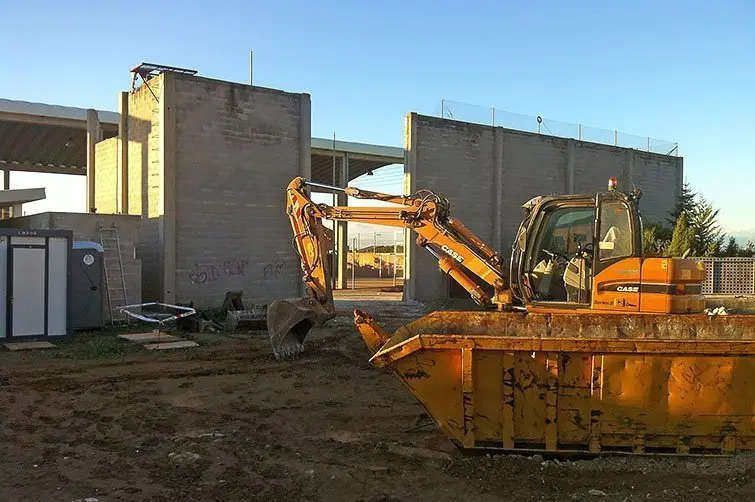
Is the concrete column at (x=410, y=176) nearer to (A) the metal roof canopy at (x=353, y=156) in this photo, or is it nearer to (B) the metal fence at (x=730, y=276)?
(A) the metal roof canopy at (x=353, y=156)

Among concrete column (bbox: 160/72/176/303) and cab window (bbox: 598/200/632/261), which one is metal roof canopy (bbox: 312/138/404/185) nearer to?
concrete column (bbox: 160/72/176/303)

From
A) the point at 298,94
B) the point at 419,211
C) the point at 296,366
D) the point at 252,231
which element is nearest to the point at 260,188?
the point at 252,231

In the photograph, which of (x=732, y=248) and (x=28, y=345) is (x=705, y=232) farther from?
(x=28, y=345)

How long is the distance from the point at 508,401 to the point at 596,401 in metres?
0.83

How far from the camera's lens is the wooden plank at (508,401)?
6.07 meters

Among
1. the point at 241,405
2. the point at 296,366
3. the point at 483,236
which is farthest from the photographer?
the point at 483,236

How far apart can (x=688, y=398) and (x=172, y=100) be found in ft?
52.8

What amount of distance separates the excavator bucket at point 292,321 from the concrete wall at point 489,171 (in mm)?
11836

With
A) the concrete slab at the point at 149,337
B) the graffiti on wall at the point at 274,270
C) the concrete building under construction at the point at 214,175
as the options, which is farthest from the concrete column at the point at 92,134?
the concrete slab at the point at 149,337

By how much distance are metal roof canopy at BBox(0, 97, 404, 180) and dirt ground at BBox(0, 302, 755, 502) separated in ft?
43.2

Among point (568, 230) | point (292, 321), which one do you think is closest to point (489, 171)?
point (292, 321)

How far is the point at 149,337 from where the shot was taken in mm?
14328

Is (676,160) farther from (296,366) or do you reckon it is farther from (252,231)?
(296,366)

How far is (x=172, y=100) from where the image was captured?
18.2 m
